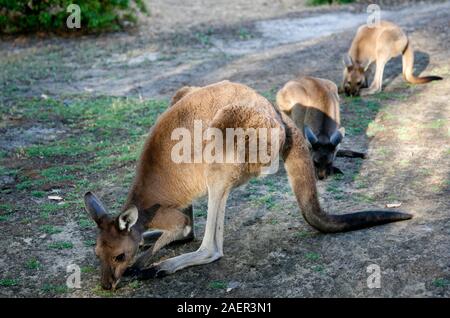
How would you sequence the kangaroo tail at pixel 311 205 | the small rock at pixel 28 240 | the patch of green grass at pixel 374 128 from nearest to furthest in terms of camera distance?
the kangaroo tail at pixel 311 205, the small rock at pixel 28 240, the patch of green grass at pixel 374 128

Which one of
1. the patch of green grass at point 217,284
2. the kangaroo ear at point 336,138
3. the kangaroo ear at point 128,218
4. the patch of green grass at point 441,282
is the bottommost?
the patch of green grass at point 217,284

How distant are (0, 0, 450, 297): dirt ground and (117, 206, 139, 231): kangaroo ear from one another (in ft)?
1.40

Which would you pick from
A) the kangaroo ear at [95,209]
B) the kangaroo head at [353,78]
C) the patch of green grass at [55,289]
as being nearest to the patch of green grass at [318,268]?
the kangaroo ear at [95,209]

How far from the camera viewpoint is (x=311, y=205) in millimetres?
A: 4543

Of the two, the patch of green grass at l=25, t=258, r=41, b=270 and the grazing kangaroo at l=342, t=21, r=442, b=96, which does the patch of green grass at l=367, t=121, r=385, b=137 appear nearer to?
the grazing kangaroo at l=342, t=21, r=442, b=96

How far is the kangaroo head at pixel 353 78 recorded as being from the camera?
27.7ft

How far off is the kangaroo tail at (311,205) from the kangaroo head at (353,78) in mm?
3998

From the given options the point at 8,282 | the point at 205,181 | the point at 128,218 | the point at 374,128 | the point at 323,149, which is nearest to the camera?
the point at 128,218

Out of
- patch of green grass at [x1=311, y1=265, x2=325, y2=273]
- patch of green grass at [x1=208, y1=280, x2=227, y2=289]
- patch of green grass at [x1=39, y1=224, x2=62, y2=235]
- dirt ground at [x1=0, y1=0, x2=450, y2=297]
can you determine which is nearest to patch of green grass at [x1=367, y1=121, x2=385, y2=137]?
dirt ground at [x1=0, y1=0, x2=450, y2=297]

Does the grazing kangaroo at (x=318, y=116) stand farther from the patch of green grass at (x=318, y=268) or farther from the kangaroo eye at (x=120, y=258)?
the kangaroo eye at (x=120, y=258)

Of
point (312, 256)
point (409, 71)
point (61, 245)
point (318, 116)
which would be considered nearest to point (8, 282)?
point (61, 245)

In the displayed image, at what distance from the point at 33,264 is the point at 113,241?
2.61 ft

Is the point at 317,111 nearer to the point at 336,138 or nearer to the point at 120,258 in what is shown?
the point at 336,138
